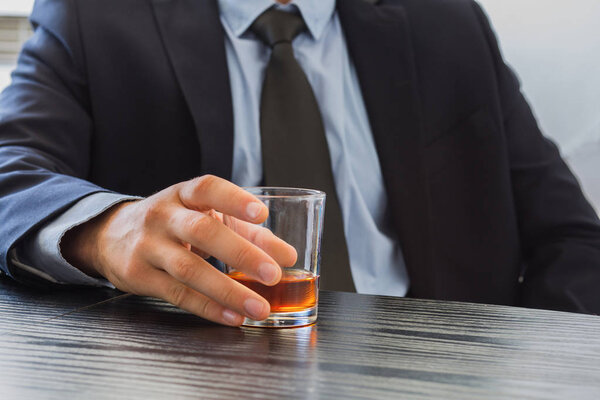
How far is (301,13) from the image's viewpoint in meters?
1.26

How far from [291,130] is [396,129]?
21 centimetres

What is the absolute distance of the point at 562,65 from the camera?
176cm

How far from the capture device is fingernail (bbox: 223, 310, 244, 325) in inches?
21.7

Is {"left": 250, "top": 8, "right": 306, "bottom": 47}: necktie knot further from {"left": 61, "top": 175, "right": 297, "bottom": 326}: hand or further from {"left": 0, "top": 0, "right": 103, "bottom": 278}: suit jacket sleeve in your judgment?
{"left": 61, "top": 175, "right": 297, "bottom": 326}: hand

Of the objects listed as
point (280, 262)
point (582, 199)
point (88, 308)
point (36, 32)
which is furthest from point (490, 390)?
point (36, 32)

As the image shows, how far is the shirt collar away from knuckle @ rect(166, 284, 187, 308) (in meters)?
0.74

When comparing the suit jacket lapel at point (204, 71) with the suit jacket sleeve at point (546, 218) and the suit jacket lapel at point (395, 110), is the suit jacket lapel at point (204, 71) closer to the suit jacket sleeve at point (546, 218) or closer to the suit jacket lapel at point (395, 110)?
the suit jacket lapel at point (395, 110)

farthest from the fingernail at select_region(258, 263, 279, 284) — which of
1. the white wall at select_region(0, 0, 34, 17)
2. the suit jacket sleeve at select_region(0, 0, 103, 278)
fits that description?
the white wall at select_region(0, 0, 34, 17)

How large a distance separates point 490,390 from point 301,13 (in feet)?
3.20

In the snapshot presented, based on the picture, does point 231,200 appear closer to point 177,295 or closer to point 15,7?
point 177,295

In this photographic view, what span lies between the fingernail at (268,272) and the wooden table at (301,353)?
0.04 metres

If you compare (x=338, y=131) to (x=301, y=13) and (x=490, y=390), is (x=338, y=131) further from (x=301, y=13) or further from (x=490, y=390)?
(x=490, y=390)

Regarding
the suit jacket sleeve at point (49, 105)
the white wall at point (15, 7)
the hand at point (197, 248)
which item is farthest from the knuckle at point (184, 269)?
the white wall at point (15, 7)

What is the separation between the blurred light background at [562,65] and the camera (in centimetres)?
174
